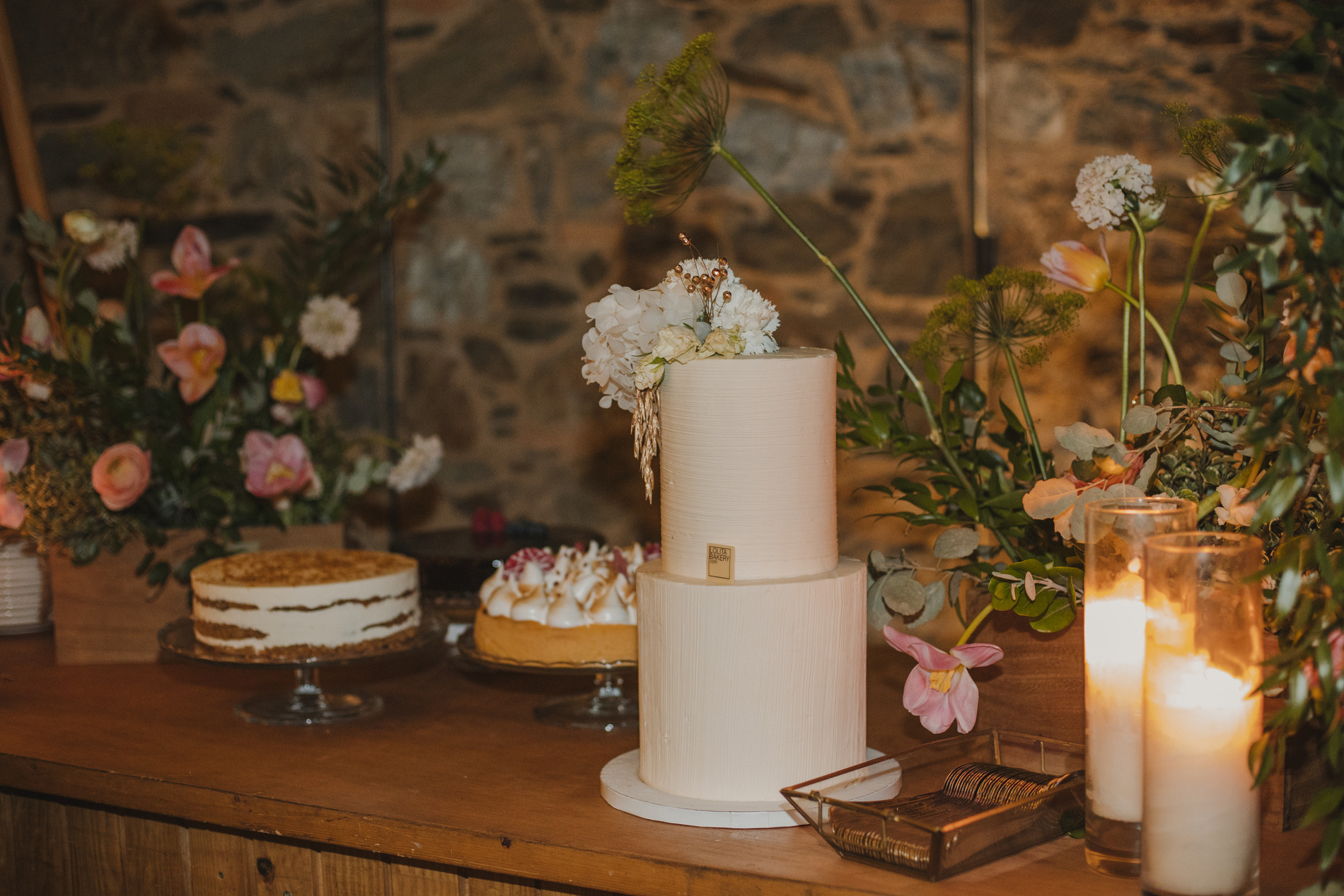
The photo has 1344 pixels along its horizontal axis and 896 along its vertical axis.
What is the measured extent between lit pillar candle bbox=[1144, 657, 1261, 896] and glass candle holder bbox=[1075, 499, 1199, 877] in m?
0.07

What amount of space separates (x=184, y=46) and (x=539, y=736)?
98.1 inches

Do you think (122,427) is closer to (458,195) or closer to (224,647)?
(224,647)

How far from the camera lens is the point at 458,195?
9.85ft

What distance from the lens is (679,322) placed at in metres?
1.05

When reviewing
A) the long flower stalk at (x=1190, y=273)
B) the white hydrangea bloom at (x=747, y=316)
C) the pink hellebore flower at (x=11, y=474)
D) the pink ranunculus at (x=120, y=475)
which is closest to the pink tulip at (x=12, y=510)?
the pink hellebore flower at (x=11, y=474)

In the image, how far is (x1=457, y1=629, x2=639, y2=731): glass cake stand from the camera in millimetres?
1401

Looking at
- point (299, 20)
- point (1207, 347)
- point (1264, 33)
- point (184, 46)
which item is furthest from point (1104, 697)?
point (184, 46)

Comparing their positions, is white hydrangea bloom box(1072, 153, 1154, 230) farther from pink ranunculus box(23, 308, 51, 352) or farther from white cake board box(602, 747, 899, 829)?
pink ranunculus box(23, 308, 51, 352)

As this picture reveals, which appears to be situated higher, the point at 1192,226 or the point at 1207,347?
the point at 1192,226

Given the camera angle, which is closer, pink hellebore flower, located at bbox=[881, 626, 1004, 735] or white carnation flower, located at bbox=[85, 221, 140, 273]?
pink hellebore flower, located at bbox=[881, 626, 1004, 735]

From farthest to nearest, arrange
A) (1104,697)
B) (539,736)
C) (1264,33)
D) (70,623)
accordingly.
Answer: (1264,33)
(70,623)
(539,736)
(1104,697)

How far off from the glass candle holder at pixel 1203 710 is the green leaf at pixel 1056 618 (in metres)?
0.23

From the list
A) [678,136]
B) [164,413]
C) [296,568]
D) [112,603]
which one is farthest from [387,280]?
[678,136]

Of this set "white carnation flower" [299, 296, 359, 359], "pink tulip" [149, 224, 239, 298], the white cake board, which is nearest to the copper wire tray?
the white cake board
